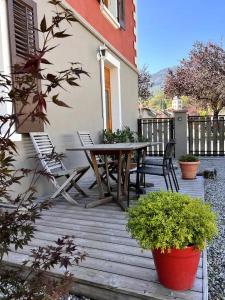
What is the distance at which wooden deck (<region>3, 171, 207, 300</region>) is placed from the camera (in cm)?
183

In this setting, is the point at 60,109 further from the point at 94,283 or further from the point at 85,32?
the point at 94,283

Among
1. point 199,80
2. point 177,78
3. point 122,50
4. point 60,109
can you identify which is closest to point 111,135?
point 60,109

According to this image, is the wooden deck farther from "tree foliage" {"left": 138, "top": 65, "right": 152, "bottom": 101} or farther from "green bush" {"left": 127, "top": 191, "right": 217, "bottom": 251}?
"tree foliage" {"left": 138, "top": 65, "right": 152, "bottom": 101}

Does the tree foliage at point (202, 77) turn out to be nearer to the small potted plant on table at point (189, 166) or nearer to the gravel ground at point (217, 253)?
the small potted plant on table at point (189, 166)

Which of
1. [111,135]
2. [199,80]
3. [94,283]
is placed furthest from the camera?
[199,80]

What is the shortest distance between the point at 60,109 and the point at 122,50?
172 inches

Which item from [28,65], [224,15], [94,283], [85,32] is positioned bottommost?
[94,283]

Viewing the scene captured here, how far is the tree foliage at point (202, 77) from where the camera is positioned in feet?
52.0

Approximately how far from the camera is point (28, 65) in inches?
43.1

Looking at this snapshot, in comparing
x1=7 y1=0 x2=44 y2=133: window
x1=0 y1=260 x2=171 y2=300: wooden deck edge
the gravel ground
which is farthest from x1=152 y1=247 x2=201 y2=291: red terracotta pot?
x1=7 y1=0 x2=44 y2=133: window

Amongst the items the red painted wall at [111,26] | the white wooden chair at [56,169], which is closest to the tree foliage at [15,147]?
the white wooden chair at [56,169]

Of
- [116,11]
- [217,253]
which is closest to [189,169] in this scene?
[217,253]

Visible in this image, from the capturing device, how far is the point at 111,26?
751cm

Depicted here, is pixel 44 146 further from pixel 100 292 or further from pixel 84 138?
pixel 100 292
